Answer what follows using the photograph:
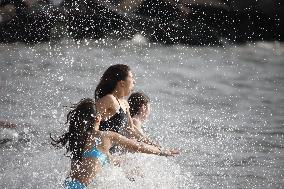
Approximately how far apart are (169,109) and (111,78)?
5961 mm

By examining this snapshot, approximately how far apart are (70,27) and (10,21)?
2.29m

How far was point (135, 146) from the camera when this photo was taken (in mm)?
4402

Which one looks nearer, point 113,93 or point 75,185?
point 75,185

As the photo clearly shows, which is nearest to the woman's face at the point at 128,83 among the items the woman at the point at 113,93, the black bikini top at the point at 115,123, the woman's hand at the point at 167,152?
the woman at the point at 113,93

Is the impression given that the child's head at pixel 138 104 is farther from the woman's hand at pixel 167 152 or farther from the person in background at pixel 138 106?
the woman's hand at pixel 167 152

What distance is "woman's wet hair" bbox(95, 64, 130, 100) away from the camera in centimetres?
476

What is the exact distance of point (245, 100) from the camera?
11664mm

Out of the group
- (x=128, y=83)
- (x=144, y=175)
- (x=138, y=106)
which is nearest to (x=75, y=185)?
(x=128, y=83)

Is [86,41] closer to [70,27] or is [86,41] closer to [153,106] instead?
[70,27]

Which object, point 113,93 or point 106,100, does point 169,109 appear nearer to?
point 113,93

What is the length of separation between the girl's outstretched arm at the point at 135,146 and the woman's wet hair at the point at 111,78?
59cm

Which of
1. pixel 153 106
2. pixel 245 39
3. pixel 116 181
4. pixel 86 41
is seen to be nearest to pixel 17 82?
pixel 153 106

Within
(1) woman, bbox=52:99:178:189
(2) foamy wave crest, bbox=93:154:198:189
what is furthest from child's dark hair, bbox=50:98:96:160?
(2) foamy wave crest, bbox=93:154:198:189

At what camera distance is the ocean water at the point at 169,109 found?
6.76 m
